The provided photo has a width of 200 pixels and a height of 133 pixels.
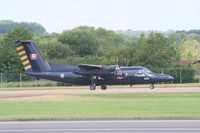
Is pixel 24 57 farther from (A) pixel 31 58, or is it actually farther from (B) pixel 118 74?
(B) pixel 118 74

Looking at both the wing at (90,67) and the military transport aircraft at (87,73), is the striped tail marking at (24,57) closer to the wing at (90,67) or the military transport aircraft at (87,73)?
the military transport aircraft at (87,73)

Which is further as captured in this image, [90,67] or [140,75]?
[90,67]

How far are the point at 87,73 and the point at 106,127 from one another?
3599 cm

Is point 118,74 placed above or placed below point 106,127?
above

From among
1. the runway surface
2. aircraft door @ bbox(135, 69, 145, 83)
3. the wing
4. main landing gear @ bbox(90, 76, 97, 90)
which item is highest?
the wing

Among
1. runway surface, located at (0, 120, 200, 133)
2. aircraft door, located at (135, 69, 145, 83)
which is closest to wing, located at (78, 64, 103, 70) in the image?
aircraft door, located at (135, 69, 145, 83)

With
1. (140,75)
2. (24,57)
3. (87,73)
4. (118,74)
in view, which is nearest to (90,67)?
(87,73)

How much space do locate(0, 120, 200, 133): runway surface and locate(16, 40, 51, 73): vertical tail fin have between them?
33.8 meters

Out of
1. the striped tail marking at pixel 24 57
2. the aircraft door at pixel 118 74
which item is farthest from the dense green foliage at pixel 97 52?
the striped tail marking at pixel 24 57

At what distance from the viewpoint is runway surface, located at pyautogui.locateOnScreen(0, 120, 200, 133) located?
1778 centimetres

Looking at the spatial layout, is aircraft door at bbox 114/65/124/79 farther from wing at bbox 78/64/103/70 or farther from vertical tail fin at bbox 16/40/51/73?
vertical tail fin at bbox 16/40/51/73

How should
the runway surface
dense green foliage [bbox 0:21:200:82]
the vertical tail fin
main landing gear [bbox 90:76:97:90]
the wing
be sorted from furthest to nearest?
dense green foliage [bbox 0:21:200:82] < the vertical tail fin < the wing < main landing gear [bbox 90:76:97:90] < the runway surface

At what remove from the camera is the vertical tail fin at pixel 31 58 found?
5578 centimetres

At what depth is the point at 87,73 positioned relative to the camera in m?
54.9
